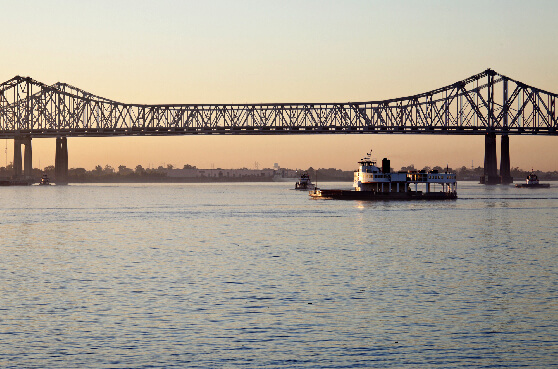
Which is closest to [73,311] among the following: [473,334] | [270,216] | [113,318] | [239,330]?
[113,318]

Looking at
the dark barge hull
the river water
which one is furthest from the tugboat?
the river water

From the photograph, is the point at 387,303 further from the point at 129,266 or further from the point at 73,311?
the point at 129,266

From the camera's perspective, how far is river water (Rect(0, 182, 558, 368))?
78.7ft

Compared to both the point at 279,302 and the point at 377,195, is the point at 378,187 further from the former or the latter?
the point at 279,302

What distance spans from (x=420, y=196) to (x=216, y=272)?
12002cm

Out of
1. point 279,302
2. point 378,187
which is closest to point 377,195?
point 378,187

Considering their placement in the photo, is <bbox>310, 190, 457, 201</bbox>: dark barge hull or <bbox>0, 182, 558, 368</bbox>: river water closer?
<bbox>0, 182, 558, 368</bbox>: river water

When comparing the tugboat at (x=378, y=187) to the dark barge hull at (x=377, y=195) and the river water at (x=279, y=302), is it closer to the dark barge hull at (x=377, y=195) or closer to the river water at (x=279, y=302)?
the dark barge hull at (x=377, y=195)

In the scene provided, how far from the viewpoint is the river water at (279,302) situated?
23989 millimetres

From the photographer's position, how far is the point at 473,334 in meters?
26.4

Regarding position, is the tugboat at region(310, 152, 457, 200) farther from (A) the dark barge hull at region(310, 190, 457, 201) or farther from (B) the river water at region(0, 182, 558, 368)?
(B) the river water at region(0, 182, 558, 368)

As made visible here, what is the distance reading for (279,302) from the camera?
32.5 metres

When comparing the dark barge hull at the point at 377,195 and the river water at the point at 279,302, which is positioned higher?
the dark barge hull at the point at 377,195

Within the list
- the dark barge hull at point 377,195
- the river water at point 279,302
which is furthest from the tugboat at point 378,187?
the river water at point 279,302
